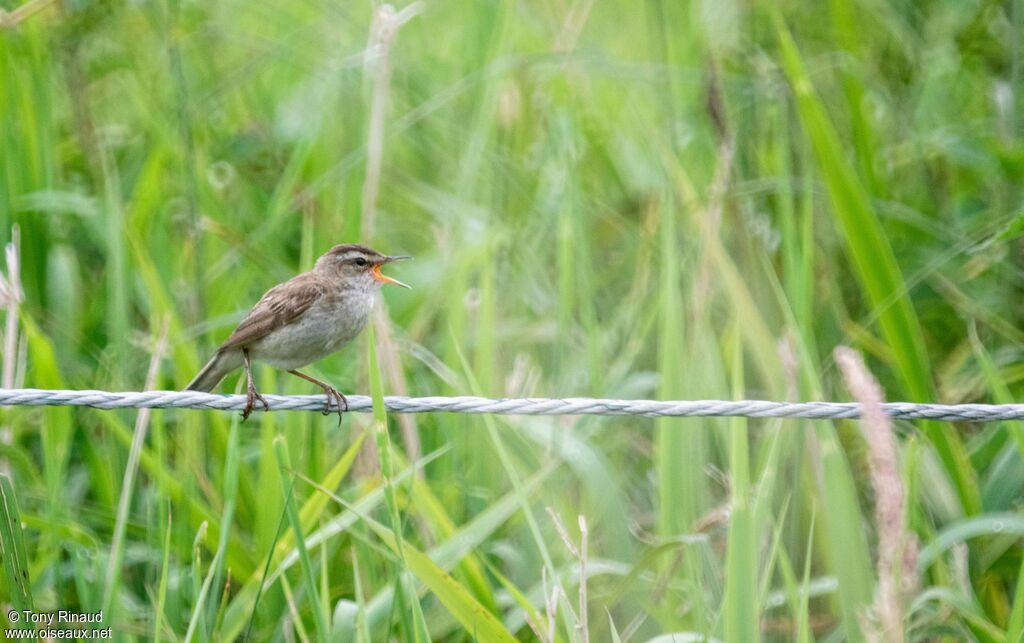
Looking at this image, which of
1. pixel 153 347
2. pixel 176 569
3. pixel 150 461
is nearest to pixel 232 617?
pixel 176 569

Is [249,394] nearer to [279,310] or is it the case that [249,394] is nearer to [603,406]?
[279,310]

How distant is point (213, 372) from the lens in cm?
408

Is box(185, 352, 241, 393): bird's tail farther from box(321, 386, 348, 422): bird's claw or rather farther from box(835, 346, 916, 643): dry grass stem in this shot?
box(835, 346, 916, 643): dry grass stem

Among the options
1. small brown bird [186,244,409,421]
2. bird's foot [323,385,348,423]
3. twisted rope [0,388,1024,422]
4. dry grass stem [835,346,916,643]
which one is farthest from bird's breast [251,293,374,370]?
dry grass stem [835,346,916,643]

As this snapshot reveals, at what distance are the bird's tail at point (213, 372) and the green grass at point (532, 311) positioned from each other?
100mm

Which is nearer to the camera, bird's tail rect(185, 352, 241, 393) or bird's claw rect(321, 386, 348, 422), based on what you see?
bird's claw rect(321, 386, 348, 422)

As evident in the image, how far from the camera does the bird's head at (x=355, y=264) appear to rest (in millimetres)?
4176

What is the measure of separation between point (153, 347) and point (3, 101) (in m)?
1.34

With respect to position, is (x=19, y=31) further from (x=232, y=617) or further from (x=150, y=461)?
(x=232, y=617)

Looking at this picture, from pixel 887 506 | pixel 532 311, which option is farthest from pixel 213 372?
pixel 887 506

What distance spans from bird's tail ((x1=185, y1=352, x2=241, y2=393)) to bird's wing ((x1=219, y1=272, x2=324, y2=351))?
60mm

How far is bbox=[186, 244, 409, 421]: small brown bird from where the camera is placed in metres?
4.04

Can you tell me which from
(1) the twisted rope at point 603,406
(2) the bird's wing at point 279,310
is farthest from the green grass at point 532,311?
(2) the bird's wing at point 279,310

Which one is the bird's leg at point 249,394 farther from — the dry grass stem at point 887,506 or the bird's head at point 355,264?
the dry grass stem at point 887,506
